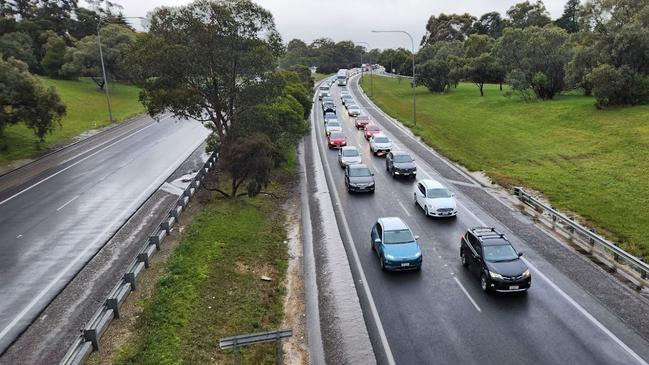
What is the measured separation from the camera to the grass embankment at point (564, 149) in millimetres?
24594

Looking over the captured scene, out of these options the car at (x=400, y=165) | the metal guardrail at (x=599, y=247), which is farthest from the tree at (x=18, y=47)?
the metal guardrail at (x=599, y=247)

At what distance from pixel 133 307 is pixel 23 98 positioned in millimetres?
28987

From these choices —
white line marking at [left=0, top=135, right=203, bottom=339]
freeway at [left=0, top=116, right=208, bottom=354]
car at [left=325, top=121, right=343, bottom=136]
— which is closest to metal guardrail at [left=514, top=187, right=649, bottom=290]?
freeway at [left=0, top=116, right=208, bottom=354]

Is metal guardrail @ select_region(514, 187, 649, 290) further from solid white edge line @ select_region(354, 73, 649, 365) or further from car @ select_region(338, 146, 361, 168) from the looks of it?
car @ select_region(338, 146, 361, 168)

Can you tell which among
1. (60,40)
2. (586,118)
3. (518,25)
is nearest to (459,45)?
(518,25)

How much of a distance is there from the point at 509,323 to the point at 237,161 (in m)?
15.2

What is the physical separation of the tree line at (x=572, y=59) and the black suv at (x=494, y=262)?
41488 millimetres

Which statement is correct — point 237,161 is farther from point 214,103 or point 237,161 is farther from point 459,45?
point 459,45

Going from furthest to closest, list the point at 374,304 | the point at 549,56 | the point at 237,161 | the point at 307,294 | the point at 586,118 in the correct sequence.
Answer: the point at 549,56
the point at 586,118
the point at 237,161
the point at 307,294
the point at 374,304

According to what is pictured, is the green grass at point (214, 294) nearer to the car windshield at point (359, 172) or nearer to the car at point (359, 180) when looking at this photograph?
the car at point (359, 180)

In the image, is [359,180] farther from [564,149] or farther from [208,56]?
[564,149]

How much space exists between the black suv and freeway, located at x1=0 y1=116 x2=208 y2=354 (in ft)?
46.1

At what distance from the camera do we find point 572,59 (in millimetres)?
61188

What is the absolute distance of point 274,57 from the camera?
1276 inches
